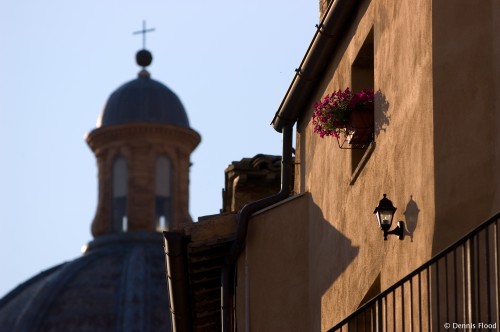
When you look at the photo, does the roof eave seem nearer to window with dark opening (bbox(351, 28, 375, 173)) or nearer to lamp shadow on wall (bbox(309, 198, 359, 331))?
window with dark opening (bbox(351, 28, 375, 173))

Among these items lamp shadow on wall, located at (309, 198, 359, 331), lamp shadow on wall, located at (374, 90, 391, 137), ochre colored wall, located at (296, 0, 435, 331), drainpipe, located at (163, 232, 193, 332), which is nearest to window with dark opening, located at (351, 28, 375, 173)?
ochre colored wall, located at (296, 0, 435, 331)

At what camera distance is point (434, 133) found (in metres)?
14.3

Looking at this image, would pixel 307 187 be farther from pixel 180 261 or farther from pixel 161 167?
pixel 161 167

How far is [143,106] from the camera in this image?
78.8m

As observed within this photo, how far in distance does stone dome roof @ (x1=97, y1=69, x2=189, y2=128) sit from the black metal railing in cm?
6335

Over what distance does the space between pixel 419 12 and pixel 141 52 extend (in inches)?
2703

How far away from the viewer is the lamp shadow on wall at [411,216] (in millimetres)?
14648

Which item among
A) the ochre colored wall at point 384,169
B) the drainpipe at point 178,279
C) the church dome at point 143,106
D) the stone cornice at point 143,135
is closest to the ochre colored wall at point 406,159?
the ochre colored wall at point 384,169

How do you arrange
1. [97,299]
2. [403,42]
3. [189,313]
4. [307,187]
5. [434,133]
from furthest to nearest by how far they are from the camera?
[97,299], [189,313], [307,187], [403,42], [434,133]

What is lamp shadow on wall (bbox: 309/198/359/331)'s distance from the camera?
680 inches

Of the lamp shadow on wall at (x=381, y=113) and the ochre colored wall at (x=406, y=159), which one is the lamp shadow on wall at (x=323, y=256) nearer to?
the ochre colored wall at (x=406, y=159)

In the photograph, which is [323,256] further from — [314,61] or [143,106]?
[143,106]

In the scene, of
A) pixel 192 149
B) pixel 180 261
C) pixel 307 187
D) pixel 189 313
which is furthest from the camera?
pixel 192 149

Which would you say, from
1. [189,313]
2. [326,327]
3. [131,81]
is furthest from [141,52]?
[326,327]
